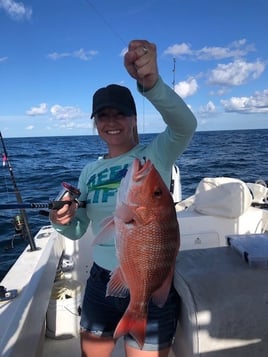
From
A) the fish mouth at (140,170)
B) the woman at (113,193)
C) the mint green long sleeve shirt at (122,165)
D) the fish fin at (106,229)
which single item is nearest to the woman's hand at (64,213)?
the woman at (113,193)

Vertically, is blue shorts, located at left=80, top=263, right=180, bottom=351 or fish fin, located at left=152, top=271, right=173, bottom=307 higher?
fish fin, located at left=152, top=271, right=173, bottom=307

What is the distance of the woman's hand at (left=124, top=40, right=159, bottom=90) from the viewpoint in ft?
4.50

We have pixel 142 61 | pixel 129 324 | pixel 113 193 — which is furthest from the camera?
pixel 113 193

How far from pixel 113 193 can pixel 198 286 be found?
2.29 feet

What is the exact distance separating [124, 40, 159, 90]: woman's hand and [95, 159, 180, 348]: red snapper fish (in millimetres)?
386

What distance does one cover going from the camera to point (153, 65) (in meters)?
1.42

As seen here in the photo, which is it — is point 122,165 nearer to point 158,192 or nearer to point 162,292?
point 158,192

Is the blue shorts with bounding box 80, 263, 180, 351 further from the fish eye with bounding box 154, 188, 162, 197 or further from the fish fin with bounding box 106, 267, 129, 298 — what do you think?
the fish eye with bounding box 154, 188, 162, 197

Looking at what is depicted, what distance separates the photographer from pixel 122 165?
1921mm

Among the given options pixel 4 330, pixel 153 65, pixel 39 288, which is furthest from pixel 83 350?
pixel 153 65

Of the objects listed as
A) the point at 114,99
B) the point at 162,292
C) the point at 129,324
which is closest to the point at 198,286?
the point at 162,292

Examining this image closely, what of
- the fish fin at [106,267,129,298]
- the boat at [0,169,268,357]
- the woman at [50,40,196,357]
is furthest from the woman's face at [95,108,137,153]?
the boat at [0,169,268,357]

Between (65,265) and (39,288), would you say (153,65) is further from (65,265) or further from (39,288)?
(65,265)

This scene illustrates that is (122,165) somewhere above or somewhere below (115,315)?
above
